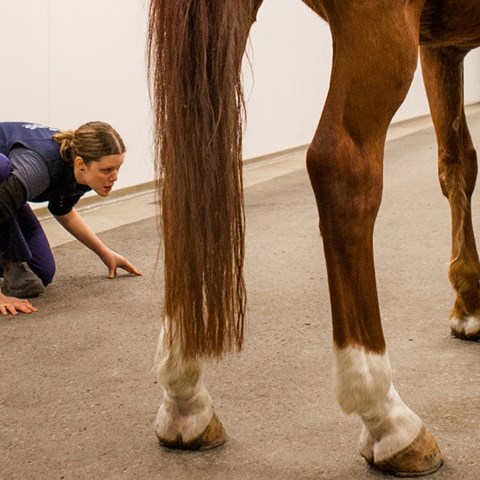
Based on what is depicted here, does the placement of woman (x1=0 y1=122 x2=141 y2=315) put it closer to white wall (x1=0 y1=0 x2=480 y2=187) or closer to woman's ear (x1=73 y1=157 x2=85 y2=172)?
woman's ear (x1=73 y1=157 x2=85 y2=172)

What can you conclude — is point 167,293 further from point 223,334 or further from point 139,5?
point 139,5

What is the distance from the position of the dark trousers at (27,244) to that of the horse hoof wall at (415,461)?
157 centimetres

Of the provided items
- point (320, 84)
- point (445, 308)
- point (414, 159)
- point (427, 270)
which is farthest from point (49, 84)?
point (320, 84)

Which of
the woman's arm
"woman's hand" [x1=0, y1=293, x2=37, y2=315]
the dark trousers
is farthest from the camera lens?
the woman's arm

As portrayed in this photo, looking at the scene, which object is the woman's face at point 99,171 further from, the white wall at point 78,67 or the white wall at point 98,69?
the white wall at point 78,67

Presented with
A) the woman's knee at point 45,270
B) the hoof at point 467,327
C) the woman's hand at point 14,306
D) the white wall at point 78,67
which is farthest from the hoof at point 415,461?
the white wall at point 78,67

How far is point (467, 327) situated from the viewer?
2.13 m

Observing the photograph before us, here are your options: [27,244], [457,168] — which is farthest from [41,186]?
[457,168]

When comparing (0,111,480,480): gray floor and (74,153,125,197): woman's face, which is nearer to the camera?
(0,111,480,480): gray floor

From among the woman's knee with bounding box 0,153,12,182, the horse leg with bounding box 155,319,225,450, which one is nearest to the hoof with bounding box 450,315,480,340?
the horse leg with bounding box 155,319,225,450

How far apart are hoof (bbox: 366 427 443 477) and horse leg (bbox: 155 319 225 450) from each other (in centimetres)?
30

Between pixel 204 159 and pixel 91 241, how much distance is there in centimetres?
158

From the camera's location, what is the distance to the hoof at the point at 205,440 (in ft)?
5.20

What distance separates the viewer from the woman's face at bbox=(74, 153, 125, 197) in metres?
2.60
